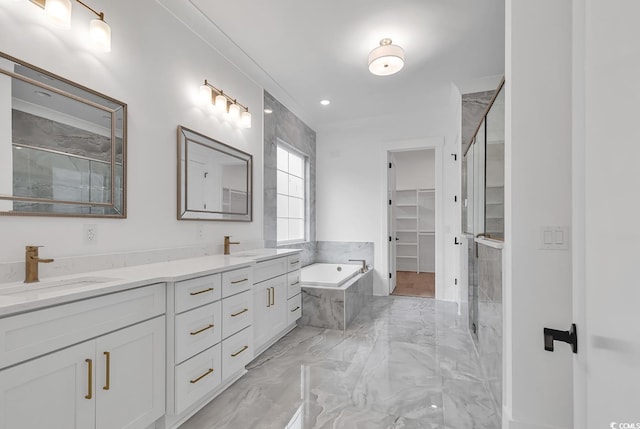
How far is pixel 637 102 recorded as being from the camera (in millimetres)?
411

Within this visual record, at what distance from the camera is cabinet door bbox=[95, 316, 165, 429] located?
131 cm

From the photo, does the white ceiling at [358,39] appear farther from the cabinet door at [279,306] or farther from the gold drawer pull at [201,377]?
the gold drawer pull at [201,377]

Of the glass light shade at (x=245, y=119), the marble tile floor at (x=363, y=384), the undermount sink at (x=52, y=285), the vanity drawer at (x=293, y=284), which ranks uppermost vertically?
the glass light shade at (x=245, y=119)

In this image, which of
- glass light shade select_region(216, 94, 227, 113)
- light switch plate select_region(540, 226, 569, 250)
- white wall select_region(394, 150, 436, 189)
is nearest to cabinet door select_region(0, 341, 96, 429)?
light switch plate select_region(540, 226, 569, 250)

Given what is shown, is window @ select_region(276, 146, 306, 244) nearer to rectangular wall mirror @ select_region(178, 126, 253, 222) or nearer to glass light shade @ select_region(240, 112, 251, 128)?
rectangular wall mirror @ select_region(178, 126, 253, 222)

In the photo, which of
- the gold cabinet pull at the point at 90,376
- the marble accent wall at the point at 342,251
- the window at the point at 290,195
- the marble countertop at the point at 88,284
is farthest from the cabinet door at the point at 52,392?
the marble accent wall at the point at 342,251

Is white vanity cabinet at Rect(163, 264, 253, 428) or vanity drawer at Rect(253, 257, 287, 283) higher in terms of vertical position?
vanity drawer at Rect(253, 257, 287, 283)

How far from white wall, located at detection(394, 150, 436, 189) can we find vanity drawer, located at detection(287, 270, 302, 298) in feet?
16.0

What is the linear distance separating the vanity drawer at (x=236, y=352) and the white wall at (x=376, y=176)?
9.36 feet

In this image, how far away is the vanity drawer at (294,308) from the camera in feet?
10.1

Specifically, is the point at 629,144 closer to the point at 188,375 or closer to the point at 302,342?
the point at 188,375

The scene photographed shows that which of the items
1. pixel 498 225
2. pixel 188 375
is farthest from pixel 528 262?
pixel 188 375

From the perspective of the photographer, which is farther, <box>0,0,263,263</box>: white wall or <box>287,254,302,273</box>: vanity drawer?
<box>287,254,302,273</box>: vanity drawer

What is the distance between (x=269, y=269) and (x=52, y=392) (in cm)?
168
